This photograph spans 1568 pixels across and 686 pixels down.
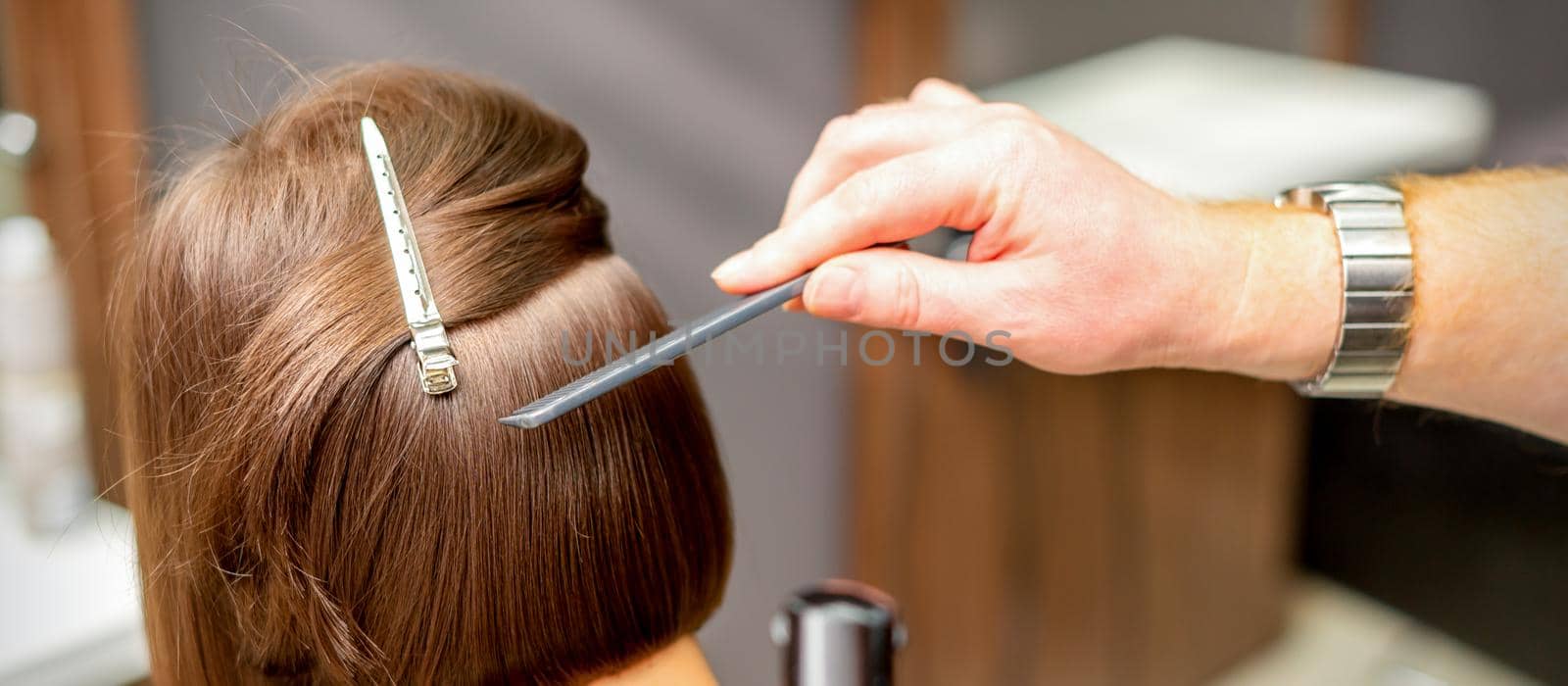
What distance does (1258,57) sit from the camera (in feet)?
4.69

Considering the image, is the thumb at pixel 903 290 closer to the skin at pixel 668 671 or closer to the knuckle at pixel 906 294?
the knuckle at pixel 906 294

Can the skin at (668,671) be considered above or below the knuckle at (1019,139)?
below

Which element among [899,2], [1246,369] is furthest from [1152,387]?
[1246,369]

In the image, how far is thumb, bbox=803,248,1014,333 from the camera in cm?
51

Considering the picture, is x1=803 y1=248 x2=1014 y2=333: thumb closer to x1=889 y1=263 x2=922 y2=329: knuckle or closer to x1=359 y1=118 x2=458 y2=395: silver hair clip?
x1=889 y1=263 x2=922 y2=329: knuckle

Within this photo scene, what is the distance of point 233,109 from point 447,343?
336mm

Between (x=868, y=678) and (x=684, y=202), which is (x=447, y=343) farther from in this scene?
(x=684, y=202)

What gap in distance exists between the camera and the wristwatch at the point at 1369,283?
0.59 m

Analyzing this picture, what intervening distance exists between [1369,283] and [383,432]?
23.4 inches

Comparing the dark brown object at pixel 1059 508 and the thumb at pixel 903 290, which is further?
the dark brown object at pixel 1059 508

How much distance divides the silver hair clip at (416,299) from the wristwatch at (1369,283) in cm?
55

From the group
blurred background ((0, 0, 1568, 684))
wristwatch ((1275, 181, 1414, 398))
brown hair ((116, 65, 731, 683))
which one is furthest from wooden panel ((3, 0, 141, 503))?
wristwatch ((1275, 181, 1414, 398))

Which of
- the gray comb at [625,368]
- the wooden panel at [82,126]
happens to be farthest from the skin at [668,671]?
the wooden panel at [82,126]

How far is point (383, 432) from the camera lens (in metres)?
0.43
